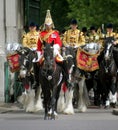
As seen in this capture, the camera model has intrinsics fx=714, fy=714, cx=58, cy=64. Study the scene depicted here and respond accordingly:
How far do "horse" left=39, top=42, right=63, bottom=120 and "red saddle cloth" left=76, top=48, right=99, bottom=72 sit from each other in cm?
262

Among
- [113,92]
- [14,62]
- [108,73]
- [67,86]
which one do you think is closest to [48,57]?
[67,86]

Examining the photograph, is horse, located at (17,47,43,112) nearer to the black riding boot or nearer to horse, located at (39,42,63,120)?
the black riding boot

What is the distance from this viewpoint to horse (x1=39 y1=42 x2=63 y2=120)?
18391 millimetres

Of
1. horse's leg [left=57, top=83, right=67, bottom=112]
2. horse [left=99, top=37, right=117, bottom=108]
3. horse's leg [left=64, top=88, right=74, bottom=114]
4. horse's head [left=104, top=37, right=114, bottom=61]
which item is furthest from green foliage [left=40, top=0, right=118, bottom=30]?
horse's leg [left=64, top=88, right=74, bottom=114]

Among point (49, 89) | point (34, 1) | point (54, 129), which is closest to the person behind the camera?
point (54, 129)

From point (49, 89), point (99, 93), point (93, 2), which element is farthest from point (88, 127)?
point (93, 2)

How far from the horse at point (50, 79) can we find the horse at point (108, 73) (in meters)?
3.15

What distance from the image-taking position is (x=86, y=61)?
22.2m

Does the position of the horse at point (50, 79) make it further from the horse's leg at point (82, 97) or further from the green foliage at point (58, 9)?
the green foliage at point (58, 9)

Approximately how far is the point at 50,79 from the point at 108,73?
4.37 metres

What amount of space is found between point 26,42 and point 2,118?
3.80 metres

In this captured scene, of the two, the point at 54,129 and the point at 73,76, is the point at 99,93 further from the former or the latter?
the point at 54,129

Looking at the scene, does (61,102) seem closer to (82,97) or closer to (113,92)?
(82,97)

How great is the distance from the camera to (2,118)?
777 inches
